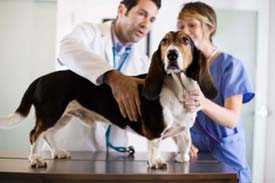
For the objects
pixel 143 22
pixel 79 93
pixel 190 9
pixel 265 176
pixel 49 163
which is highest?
pixel 190 9

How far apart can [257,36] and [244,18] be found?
0.39 ft

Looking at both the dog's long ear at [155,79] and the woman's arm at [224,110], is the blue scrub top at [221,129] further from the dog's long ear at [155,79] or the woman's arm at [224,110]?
the dog's long ear at [155,79]

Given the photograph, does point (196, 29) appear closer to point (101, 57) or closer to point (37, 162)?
point (101, 57)

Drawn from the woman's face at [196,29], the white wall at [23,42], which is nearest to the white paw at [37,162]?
the woman's face at [196,29]

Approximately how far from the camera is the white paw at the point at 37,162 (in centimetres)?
98

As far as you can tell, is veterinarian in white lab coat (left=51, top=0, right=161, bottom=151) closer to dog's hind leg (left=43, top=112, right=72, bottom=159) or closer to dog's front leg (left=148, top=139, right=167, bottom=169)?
dog's hind leg (left=43, top=112, right=72, bottom=159)

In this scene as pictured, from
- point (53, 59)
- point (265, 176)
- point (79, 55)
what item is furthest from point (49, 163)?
point (265, 176)

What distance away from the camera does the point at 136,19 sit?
1263mm

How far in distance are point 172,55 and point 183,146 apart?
300mm

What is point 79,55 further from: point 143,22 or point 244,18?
point 244,18

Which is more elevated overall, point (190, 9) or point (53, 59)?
point (190, 9)

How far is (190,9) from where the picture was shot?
1.55 m

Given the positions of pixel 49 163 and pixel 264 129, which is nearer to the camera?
pixel 49 163

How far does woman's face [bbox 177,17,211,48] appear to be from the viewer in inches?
56.2
